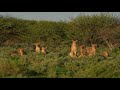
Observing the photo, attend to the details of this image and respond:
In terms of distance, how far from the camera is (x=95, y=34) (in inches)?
1051

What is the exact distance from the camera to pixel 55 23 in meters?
30.3

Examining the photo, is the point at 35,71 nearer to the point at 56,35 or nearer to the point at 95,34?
the point at 95,34

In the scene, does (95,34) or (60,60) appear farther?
(95,34)
